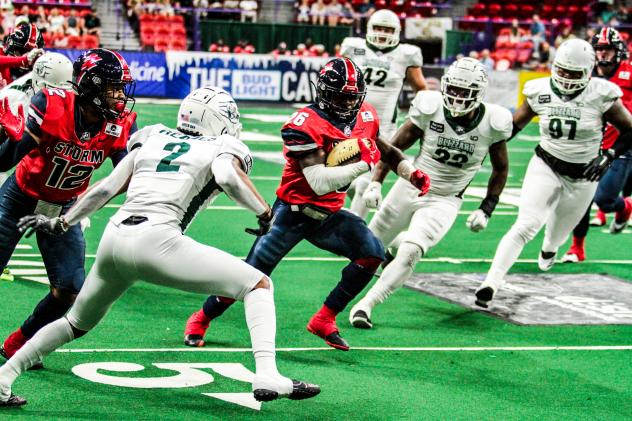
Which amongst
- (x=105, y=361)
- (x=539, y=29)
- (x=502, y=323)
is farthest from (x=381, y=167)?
(x=539, y=29)

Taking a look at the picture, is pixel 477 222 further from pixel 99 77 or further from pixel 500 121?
pixel 99 77

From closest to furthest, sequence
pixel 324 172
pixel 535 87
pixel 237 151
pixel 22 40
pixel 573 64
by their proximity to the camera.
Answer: pixel 237 151 < pixel 324 172 < pixel 573 64 < pixel 535 87 < pixel 22 40

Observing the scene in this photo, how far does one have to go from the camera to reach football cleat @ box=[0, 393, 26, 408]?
16.9 ft

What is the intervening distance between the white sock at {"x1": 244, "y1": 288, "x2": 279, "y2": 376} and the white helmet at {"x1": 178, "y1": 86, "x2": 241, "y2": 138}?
895 millimetres

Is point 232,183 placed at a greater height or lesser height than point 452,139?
greater

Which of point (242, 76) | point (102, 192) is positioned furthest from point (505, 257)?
point (242, 76)

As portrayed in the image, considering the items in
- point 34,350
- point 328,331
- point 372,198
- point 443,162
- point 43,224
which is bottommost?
point 328,331

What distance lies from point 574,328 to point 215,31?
18.4m

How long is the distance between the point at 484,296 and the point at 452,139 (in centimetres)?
116

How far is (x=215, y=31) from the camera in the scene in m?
24.8

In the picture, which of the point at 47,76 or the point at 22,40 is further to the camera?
the point at 22,40

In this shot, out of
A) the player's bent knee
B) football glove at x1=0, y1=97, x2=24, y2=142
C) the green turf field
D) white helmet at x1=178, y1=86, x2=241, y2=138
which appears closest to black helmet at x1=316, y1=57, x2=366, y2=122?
white helmet at x1=178, y1=86, x2=241, y2=138

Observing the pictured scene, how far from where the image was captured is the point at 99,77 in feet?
18.5

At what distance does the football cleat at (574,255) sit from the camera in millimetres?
10086
